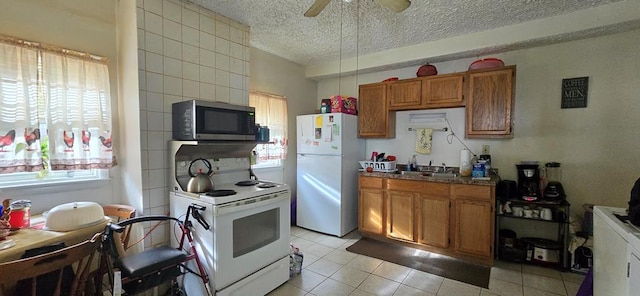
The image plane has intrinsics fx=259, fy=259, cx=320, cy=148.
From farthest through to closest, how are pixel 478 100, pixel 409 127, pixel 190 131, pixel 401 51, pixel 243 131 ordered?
pixel 409 127, pixel 401 51, pixel 478 100, pixel 243 131, pixel 190 131

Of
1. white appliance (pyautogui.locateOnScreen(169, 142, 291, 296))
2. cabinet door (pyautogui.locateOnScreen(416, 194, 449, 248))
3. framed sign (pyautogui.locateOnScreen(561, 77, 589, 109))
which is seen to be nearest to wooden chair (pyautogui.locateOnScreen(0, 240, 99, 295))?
white appliance (pyautogui.locateOnScreen(169, 142, 291, 296))

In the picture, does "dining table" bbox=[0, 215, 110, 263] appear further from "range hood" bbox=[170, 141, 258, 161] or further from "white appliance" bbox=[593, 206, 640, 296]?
"white appliance" bbox=[593, 206, 640, 296]

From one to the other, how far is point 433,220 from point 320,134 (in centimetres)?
177

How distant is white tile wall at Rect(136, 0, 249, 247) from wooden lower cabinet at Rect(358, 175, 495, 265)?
2272 mm

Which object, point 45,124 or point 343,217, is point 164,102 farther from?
point 343,217

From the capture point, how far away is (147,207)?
7.13 feet

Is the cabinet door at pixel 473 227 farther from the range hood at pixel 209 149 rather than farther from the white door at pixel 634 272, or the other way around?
the range hood at pixel 209 149

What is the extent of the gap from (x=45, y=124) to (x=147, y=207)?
3.02 feet

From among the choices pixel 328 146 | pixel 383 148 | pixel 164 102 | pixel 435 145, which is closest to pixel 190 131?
pixel 164 102

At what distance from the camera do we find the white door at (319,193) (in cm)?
354

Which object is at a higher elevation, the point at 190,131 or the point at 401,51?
the point at 401,51

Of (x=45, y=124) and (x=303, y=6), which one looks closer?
(x=45, y=124)

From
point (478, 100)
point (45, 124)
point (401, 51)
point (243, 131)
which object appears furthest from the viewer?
point (401, 51)

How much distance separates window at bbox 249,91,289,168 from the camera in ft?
11.6
